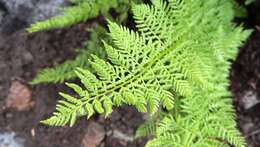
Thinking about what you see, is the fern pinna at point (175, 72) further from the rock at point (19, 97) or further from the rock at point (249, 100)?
the rock at point (19, 97)

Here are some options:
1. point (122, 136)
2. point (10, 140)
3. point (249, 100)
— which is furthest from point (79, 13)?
point (249, 100)

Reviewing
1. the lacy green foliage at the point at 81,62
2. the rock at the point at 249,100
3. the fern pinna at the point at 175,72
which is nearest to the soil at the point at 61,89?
the rock at the point at 249,100

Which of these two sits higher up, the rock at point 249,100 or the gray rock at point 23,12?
the gray rock at point 23,12

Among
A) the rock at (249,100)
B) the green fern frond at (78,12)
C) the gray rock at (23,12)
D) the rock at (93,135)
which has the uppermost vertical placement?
the gray rock at (23,12)

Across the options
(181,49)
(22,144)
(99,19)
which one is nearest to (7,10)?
(99,19)

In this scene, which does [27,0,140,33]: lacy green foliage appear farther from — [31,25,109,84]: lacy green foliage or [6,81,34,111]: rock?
[6,81,34,111]: rock

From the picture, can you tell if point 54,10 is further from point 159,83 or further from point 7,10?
point 159,83
